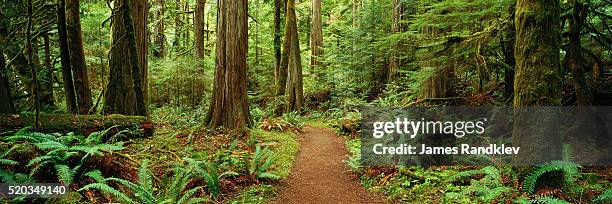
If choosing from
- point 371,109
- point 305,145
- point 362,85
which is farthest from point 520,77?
point 362,85

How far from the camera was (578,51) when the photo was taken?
594 cm

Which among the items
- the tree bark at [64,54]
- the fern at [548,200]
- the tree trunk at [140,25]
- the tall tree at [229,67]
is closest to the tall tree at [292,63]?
the tall tree at [229,67]

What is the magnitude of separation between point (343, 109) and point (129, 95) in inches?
407

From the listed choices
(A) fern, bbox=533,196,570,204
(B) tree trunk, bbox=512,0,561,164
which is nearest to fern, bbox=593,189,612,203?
(A) fern, bbox=533,196,570,204

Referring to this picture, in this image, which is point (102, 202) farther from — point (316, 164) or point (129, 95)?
point (129, 95)

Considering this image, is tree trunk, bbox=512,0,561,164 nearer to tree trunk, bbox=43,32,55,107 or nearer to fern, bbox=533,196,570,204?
fern, bbox=533,196,570,204

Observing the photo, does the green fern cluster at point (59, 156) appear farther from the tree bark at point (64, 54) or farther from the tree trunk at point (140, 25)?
the tree trunk at point (140, 25)

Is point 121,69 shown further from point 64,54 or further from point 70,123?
point 70,123

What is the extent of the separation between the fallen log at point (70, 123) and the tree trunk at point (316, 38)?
14.2 meters

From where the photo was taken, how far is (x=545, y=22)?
4.41 metres

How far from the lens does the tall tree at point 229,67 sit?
985cm

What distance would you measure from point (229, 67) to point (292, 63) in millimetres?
7201

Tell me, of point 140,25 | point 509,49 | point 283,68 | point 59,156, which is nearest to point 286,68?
point 283,68

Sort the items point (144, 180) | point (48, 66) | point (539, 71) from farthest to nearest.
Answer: point (48, 66) < point (144, 180) < point (539, 71)
